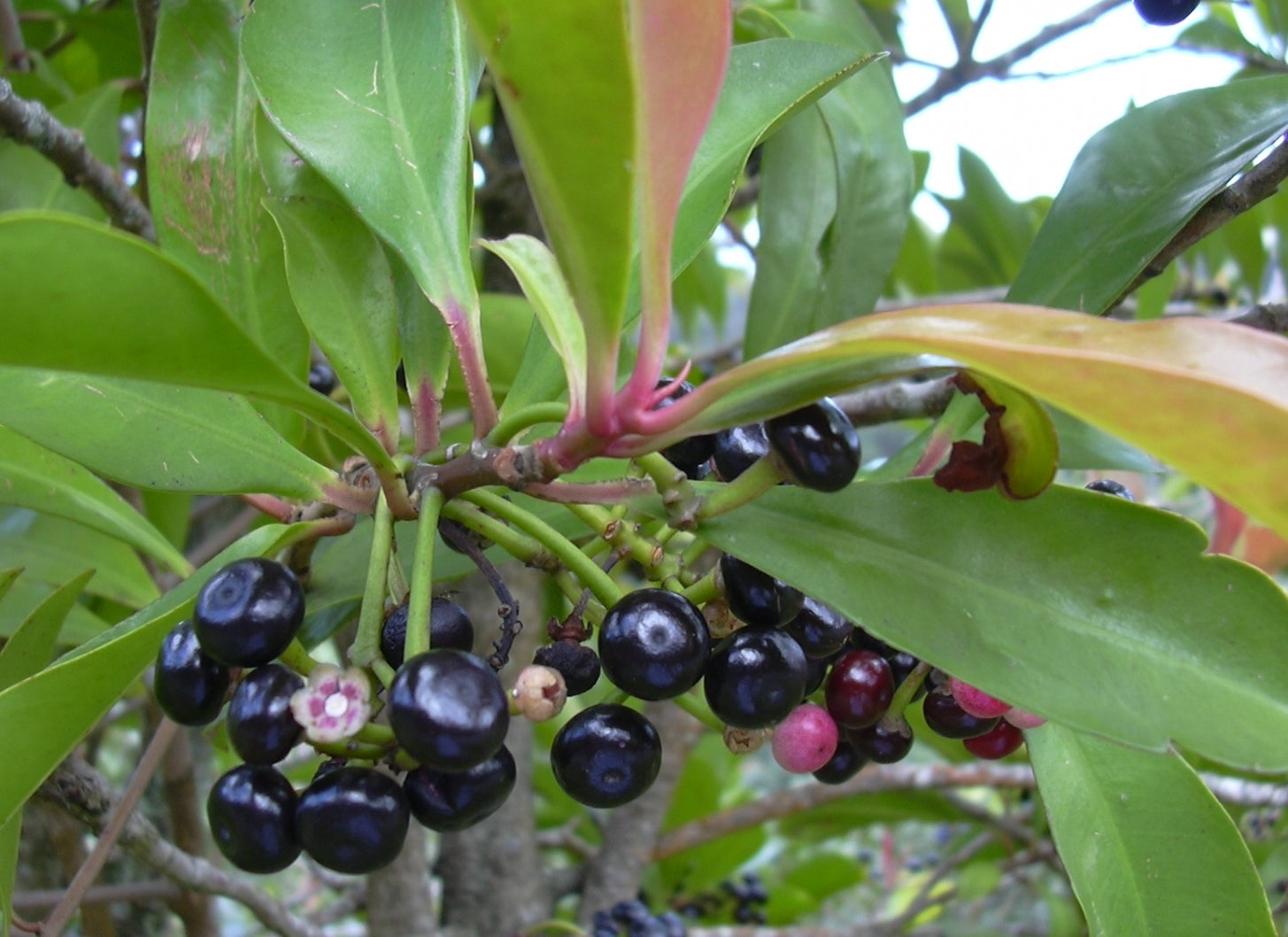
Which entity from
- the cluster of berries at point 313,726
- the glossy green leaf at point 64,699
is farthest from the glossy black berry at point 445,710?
the glossy green leaf at point 64,699

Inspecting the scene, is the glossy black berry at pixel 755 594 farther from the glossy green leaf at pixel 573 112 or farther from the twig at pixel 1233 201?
the twig at pixel 1233 201

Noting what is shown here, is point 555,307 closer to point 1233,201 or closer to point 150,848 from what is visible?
point 1233,201

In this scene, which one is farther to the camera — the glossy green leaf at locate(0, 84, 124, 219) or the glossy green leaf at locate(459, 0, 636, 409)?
the glossy green leaf at locate(0, 84, 124, 219)

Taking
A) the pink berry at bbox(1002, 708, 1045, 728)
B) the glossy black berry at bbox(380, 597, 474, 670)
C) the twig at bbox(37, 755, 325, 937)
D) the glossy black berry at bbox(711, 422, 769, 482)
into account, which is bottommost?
the twig at bbox(37, 755, 325, 937)

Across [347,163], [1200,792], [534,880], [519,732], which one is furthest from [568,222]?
[534,880]

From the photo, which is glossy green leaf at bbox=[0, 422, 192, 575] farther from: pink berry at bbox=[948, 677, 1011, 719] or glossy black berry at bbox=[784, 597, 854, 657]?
pink berry at bbox=[948, 677, 1011, 719]

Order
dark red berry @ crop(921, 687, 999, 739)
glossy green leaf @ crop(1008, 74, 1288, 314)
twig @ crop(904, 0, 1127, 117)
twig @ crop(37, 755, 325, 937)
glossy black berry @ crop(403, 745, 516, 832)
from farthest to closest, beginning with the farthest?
1. twig @ crop(904, 0, 1127, 117)
2. twig @ crop(37, 755, 325, 937)
3. glossy green leaf @ crop(1008, 74, 1288, 314)
4. dark red berry @ crop(921, 687, 999, 739)
5. glossy black berry @ crop(403, 745, 516, 832)

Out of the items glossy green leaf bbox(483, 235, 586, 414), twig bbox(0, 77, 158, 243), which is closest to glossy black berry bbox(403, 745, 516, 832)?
glossy green leaf bbox(483, 235, 586, 414)
